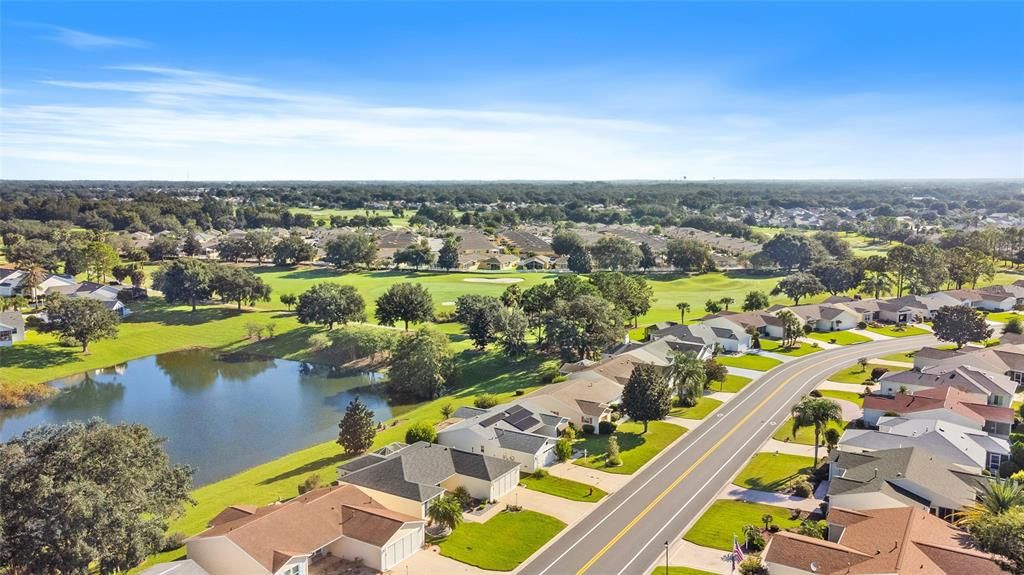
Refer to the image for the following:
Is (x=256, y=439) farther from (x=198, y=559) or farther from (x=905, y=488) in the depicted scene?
(x=905, y=488)

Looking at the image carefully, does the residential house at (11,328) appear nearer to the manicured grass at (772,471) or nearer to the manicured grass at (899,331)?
the manicured grass at (772,471)

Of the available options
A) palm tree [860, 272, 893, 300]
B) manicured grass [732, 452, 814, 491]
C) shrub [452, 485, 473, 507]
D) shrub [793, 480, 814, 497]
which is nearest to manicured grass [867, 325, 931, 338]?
palm tree [860, 272, 893, 300]

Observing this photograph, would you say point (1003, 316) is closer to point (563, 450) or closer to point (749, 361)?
point (749, 361)

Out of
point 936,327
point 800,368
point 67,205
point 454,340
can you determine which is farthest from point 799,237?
point 67,205

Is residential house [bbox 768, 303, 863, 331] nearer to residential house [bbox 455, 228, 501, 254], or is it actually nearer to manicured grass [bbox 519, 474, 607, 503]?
manicured grass [bbox 519, 474, 607, 503]

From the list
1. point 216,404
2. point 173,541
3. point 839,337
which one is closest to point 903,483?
point 173,541
